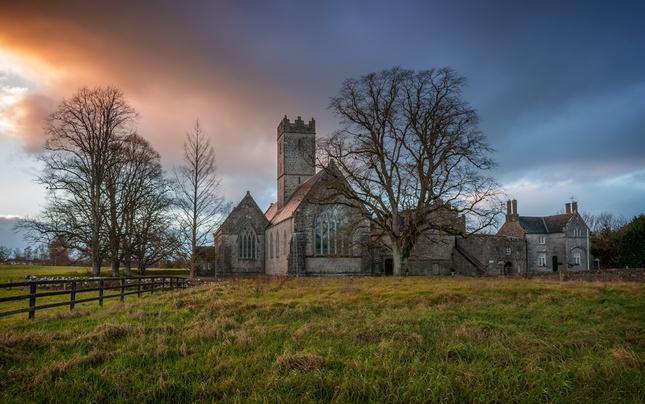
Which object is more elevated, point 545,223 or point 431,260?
point 545,223

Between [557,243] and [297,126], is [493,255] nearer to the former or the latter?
[557,243]

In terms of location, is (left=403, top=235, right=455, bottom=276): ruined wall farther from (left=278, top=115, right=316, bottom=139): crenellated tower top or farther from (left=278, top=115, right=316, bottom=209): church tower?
(left=278, top=115, right=316, bottom=139): crenellated tower top

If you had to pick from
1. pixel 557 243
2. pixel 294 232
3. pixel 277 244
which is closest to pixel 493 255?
pixel 557 243

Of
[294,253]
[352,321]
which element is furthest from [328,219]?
[352,321]

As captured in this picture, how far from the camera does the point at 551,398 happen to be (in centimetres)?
488

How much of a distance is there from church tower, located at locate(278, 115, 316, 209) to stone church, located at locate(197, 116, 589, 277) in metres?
0.11

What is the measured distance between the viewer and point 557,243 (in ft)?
156

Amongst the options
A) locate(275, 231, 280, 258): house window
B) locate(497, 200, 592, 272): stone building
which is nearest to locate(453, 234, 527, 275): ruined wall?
locate(497, 200, 592, 272): stone building

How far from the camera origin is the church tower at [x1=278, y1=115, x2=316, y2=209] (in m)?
43.9

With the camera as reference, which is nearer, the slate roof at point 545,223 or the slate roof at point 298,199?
the slate roof at point 298,199

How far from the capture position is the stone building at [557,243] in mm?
47031

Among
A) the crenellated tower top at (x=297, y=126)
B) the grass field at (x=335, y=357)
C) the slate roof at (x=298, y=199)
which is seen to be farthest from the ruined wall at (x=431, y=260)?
the grass field at (x=335, y=357)

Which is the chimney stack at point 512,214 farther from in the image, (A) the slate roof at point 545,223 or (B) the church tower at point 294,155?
(B) the church tower at point 294,155

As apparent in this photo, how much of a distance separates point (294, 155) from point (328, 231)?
46.8ft
